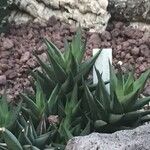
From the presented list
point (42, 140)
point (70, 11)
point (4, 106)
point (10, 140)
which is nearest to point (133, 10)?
point (70, 11)

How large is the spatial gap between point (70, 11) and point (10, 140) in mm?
2279

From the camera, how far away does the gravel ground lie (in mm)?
4820

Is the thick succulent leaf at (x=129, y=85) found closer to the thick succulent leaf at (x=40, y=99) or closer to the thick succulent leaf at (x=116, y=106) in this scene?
the thick succulent leaf at (x=116, y=106)

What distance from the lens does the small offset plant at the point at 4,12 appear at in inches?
204

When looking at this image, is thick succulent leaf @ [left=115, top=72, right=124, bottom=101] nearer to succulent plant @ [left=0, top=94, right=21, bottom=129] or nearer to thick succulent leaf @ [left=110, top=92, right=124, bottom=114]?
thick succulent leaf @ [left=110, top=92, right=124, bottom=114]

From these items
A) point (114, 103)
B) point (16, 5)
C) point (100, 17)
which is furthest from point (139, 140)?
point (16, 5)

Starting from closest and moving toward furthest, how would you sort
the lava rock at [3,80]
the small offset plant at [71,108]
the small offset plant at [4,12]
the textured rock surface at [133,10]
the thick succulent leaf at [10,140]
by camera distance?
the thick succulent leaf at [10,140] → the small offset plant at [71,108] → the lava rock at [3,80] → the small offset plant at [4,12] → the textured rock surface at [133,10]

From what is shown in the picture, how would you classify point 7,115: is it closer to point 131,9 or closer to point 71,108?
point 71,108

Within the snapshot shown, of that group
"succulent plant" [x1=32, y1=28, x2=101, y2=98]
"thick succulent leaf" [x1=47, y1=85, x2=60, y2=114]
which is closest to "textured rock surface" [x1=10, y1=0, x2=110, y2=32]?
"succulent plant" [x1=32, y1=28, x2=101, y2=98]

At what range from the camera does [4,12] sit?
5273 millimetres

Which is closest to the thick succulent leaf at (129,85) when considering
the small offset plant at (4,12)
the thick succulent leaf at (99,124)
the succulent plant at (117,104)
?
the succulent plant at (117,104)

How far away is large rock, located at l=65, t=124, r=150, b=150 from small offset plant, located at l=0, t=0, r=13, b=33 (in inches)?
95.6

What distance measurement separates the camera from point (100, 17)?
17.1ft

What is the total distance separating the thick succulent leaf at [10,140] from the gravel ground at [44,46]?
4.43 ft
